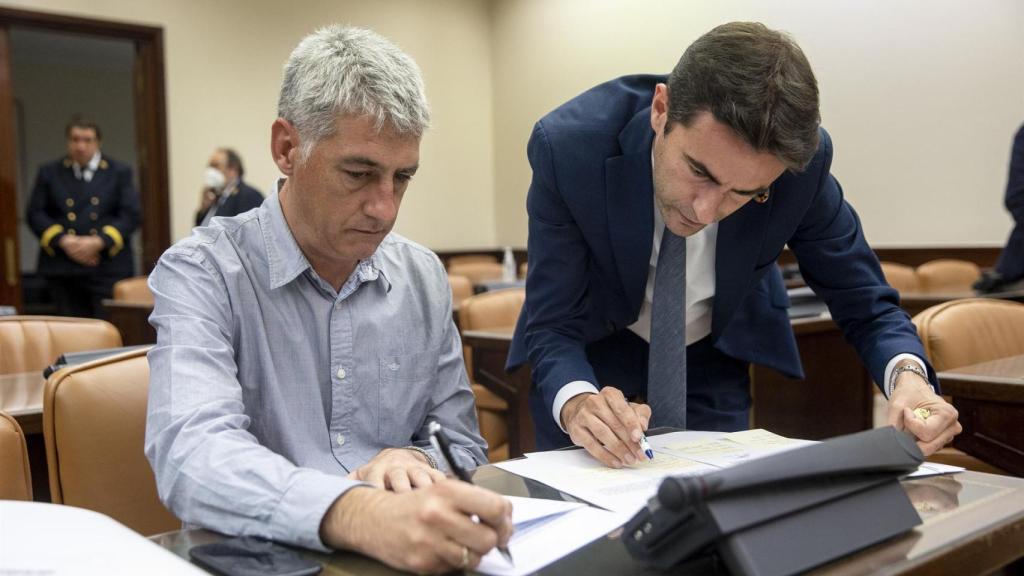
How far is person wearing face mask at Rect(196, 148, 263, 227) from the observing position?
5.04 meters

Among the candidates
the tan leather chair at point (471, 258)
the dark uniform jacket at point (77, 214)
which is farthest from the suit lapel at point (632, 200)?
the tan leather chair at point (471, 258)

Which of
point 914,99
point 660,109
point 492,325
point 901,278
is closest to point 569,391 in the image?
point 660,109

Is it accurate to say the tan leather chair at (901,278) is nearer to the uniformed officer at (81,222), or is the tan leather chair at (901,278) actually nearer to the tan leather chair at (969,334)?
the tan leather chair at (969,334)

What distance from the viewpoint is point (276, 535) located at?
0.83 metres

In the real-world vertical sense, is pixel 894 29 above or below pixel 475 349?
above

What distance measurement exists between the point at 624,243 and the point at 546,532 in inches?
28.1

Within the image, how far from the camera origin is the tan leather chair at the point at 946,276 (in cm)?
486

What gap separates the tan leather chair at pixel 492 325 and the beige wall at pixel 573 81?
108 inches

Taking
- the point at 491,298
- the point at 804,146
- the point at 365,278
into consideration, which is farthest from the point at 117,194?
the point at 804,146

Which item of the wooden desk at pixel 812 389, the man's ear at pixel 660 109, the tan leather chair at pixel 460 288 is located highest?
the man's ear at pixel 660 109

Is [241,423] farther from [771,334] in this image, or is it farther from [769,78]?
[771,334]

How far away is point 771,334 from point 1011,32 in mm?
4780

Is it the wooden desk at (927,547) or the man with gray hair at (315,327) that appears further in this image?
the man with gray hair at (315,327)

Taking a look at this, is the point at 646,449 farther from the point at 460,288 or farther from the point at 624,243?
the point at 460,288
